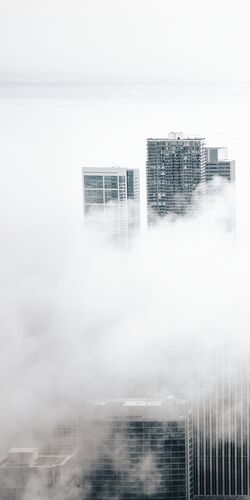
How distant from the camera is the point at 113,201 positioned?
17.4ft

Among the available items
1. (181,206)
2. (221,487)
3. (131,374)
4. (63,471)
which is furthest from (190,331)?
(221,487)

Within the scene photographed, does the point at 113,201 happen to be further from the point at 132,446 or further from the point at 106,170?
the point at 132,446

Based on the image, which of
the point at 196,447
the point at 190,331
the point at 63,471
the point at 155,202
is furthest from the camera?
the point at 196,447

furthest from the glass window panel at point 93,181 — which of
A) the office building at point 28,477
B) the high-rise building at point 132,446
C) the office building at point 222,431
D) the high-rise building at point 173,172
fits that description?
the office building at point 222,431

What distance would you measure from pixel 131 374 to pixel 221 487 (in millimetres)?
2954

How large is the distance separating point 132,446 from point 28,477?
4.49 ft

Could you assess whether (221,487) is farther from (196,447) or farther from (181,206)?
(181,206)

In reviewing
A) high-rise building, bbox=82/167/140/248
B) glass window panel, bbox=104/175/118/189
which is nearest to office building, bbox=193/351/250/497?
high-rise building, bbox=82/167/140/248

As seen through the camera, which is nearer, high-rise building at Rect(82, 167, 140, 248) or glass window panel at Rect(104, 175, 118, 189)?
high-rise building at Rect(82, 167, 140, 248)

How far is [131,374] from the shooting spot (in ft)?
18.5

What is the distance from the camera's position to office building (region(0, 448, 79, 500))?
183 inches

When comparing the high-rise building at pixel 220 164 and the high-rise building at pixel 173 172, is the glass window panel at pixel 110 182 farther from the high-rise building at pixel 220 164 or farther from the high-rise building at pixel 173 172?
the high-rise building at pixel 220 164

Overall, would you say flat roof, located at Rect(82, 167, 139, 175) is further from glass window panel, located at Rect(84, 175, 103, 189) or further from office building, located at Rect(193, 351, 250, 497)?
office building, located at Rect(193, 351, 250, 497)

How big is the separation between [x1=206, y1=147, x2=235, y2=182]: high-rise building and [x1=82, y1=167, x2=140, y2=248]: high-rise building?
693 millimetres
